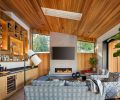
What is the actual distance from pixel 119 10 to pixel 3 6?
14.0 feet

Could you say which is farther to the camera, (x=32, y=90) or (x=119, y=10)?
(x=119, y=10)

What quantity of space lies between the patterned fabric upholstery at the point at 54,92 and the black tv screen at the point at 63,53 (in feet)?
26.9

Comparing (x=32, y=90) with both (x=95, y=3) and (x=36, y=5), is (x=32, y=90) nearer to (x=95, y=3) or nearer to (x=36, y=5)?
(x=95, y=3)

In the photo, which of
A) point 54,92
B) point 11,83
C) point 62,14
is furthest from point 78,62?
point 54,92

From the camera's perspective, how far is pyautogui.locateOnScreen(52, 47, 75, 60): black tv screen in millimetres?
12873

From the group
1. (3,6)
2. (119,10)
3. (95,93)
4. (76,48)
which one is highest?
(3,6)

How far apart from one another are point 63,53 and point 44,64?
1.49 meters

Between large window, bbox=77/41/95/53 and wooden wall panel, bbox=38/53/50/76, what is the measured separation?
2211mm

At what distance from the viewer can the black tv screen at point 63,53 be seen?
12873mm

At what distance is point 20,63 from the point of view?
32.8 ft

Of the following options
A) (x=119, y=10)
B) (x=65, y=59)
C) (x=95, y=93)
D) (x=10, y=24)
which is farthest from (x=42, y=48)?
(x=95, y=93)

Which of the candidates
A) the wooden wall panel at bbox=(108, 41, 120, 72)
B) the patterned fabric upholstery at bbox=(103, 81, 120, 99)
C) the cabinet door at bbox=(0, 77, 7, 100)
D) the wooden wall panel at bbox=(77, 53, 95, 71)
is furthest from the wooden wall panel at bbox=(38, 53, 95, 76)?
the patterned fabric upholstery at bbox=(103, 81, 120, 99)

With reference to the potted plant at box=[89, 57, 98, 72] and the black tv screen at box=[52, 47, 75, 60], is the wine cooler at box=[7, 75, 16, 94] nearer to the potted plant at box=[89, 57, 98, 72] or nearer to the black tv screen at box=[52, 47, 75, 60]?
the black tv screen at box=[52, 47, 75, 60]

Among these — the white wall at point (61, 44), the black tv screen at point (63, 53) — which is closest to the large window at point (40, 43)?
the white wall at point (61, 44)
